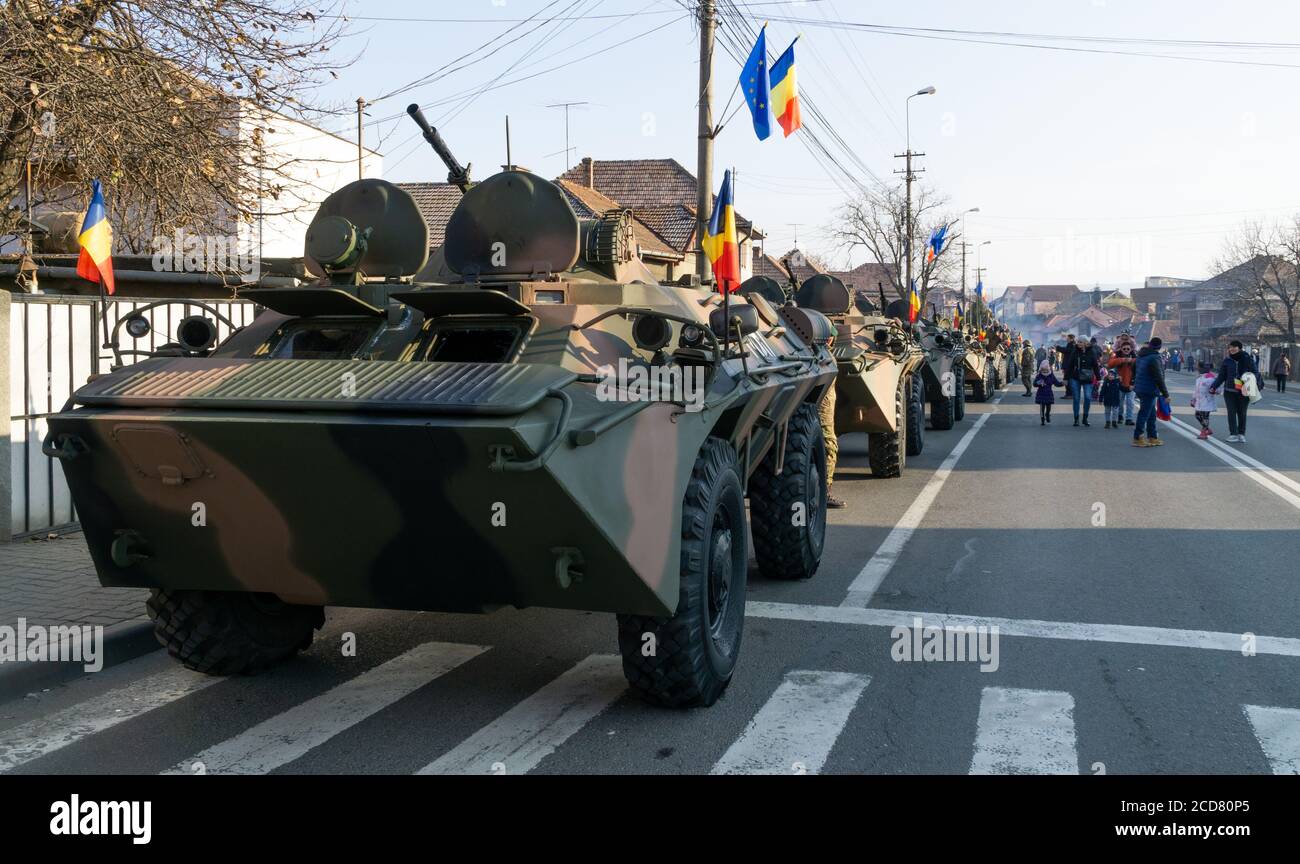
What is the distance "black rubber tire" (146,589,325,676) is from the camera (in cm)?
541

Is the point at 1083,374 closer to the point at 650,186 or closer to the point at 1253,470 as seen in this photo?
the point at 1253,470

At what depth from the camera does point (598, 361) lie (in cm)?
503

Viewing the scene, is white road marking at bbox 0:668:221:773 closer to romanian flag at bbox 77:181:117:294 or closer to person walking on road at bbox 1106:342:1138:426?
romanian flag at bbox 77:181:117:294

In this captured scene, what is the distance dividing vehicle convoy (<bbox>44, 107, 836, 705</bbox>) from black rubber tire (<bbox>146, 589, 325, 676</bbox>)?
1cm

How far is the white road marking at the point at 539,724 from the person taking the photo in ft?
15.0

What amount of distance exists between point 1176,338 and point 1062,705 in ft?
381

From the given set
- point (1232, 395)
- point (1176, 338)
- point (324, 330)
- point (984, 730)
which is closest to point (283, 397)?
point (324, 330)

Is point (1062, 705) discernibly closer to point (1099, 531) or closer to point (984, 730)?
Answer: point (984, 730)

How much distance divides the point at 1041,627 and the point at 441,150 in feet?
13.8

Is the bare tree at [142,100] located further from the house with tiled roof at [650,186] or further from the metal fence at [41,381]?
the house with tiled roof at [650,186]

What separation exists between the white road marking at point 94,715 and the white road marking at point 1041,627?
2.96m

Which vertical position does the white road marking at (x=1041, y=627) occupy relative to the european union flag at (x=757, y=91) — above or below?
below

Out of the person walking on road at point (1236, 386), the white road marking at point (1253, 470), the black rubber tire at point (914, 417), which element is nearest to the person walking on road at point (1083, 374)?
the white road marking at point (1253, 470)

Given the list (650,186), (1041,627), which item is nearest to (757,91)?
(1041,627)
